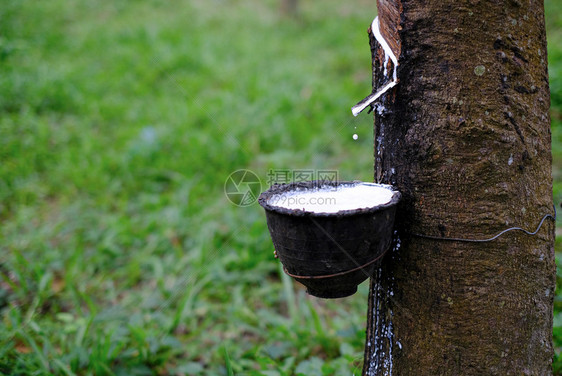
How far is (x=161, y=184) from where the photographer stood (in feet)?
12.4

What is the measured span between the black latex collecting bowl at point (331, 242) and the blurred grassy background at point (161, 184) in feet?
2.31

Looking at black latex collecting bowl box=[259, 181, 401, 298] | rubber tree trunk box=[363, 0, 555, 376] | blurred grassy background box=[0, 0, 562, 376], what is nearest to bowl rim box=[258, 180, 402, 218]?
black latex collecting bowl box=[259, 181, 401, 298]

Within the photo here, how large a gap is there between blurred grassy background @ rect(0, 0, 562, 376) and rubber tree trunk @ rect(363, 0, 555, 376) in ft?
1.96

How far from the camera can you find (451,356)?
1.11 metres

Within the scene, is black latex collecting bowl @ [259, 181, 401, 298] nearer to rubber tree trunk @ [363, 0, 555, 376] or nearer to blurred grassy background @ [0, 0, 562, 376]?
rubber tree trunk @ [363, 0, 555, 376]

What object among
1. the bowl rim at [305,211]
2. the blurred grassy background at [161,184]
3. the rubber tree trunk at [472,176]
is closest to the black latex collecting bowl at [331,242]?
the bowl rim at [305,211]

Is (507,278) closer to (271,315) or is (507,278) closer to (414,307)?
(414,307)

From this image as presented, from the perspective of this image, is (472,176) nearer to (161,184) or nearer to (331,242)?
(331,242)

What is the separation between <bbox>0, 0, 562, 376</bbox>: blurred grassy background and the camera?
6.79 ft

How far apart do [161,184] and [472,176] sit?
327cm

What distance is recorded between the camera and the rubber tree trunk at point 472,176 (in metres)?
1.05

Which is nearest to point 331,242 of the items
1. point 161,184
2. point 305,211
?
point 305,211

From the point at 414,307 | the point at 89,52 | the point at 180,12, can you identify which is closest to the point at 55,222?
the point at 414,307

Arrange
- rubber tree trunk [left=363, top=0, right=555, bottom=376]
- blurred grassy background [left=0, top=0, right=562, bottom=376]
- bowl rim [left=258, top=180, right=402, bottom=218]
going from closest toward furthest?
bowl rim [left=258, top=180, right=402, bottom=218] < rubber tree trunk [left=363, top=0, right=555, bottom=376] < blurred grassy background [left=0, top=0, right=562, bottom=376]
